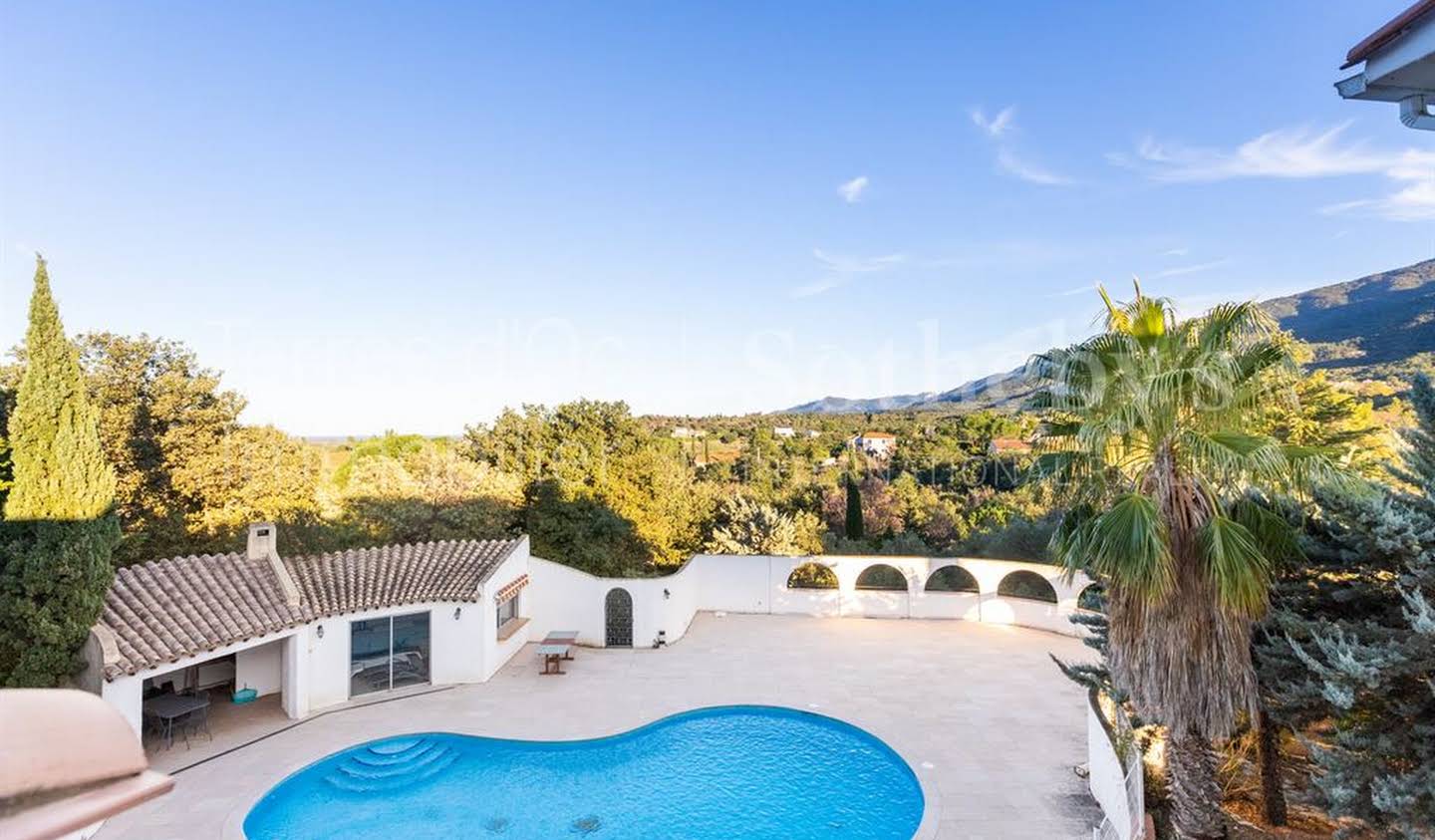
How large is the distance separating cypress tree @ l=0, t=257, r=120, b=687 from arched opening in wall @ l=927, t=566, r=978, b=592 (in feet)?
70.3

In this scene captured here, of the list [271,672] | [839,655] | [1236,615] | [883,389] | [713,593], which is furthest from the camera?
[883,389]

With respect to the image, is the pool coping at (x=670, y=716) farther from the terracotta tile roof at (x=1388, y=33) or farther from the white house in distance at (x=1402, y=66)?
the terracotta tile roof at (x=1388, y=33)

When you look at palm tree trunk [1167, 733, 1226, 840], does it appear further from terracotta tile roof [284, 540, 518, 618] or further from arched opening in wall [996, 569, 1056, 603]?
terracotta tile roof [284, 540, 518, 618]

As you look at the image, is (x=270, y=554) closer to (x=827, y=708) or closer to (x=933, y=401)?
(x=827, y=708)

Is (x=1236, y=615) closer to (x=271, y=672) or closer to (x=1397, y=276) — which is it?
(x=271, y=672)

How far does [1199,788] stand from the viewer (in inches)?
337

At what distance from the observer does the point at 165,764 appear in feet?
40.6

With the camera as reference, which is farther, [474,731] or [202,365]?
[202,365]

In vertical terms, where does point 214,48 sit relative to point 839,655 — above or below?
above

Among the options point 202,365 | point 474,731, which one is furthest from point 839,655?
point 202,365

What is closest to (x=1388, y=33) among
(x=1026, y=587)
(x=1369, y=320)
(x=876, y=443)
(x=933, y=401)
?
(x=1026, y=587)

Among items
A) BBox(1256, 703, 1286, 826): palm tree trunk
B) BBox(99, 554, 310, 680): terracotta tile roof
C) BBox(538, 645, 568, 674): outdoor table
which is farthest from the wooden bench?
BBox(1256, 703, 1286, 826): palm tree trunk

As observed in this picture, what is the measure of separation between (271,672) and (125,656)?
14.8 feet

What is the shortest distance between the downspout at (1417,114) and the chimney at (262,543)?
739 inches
